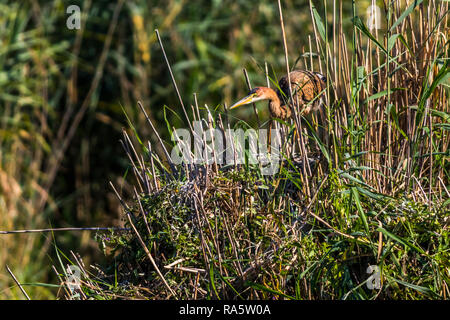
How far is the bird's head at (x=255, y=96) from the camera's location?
2679mm

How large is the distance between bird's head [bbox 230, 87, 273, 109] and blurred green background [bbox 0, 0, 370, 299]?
8.38 ft

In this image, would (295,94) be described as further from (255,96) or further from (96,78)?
(96,78)

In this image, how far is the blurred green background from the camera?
17.8ft

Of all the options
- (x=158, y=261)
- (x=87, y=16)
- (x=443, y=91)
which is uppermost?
(x=87, y=16)

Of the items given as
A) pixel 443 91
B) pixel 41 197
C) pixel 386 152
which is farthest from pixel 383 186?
pixel 41 197

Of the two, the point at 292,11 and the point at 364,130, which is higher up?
the point at 292,11

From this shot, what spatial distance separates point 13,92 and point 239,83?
2.16 meters

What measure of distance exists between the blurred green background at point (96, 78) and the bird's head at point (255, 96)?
2556 millimetres

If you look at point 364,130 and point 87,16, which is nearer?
point 364,130

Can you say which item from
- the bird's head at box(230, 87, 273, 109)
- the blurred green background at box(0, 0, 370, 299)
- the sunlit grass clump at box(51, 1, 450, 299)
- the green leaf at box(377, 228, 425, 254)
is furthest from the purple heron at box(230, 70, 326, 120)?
the blurred green background at box(0, 0, 370, 299)

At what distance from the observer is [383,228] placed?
1823mm

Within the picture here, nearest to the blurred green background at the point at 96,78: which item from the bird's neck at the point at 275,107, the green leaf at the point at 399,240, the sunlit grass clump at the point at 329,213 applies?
the bird's neck at the point at 275,107

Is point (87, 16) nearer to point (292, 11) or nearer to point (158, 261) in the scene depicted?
point (292, 11)

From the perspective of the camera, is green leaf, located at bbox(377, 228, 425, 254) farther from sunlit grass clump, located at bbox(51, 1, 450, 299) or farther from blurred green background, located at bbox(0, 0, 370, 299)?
blurred green background, located at bbox(0, 0, 370, 299)
